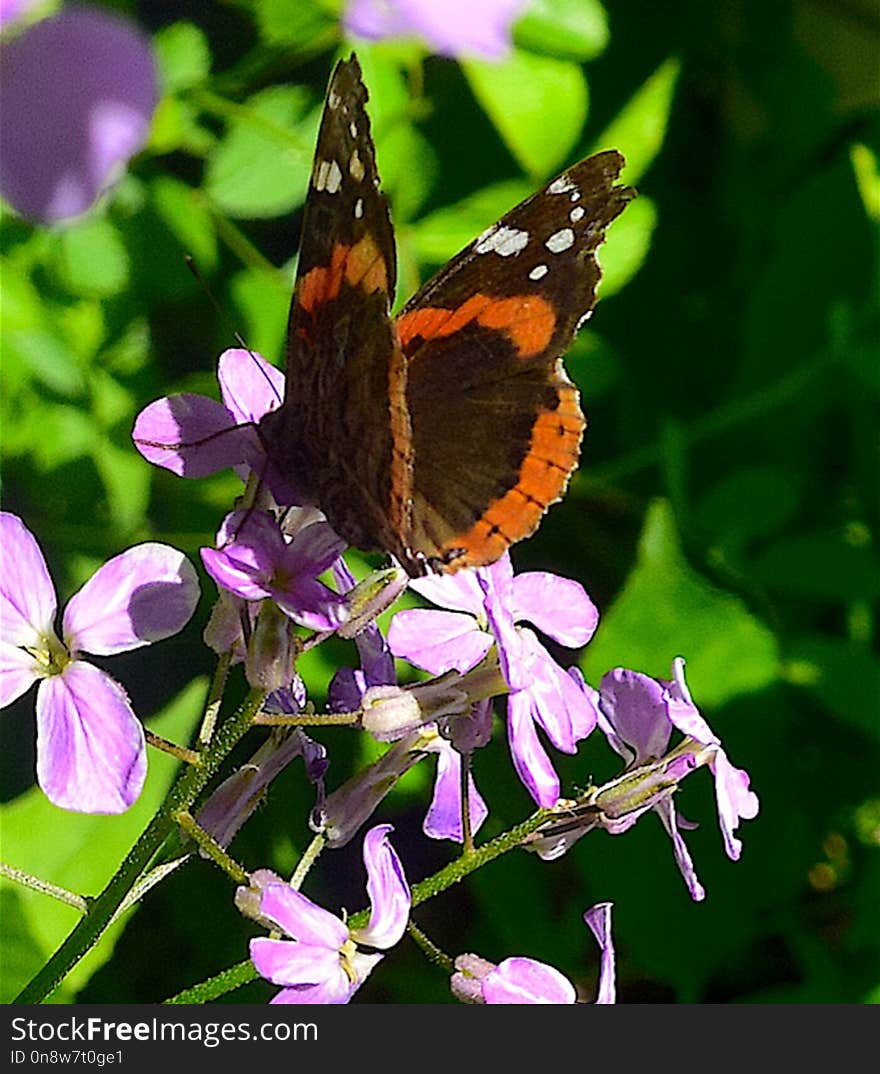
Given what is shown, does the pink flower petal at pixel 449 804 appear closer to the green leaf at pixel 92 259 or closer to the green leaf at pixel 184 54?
the green leaf at pixel 92 259

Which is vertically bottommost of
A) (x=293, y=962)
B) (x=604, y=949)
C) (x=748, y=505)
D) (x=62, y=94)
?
(x=748, y=505)

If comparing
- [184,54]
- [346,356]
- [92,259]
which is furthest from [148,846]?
[184,54]

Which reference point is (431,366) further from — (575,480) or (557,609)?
(575,480)

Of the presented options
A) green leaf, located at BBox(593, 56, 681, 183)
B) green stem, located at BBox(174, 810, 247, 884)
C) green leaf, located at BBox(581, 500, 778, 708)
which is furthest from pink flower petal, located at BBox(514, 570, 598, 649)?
green leaf, located at BBox(593, 56, 681, 183)

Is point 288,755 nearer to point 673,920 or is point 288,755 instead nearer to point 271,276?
point 271,276

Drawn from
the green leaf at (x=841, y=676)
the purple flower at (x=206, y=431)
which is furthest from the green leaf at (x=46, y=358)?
the green leaf at (x=841, y=676)

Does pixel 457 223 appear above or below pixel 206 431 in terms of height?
below

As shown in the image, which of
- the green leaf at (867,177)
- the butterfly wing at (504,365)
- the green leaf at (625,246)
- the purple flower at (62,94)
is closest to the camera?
the purple flower at (62,94)

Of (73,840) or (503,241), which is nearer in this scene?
(503,241)
